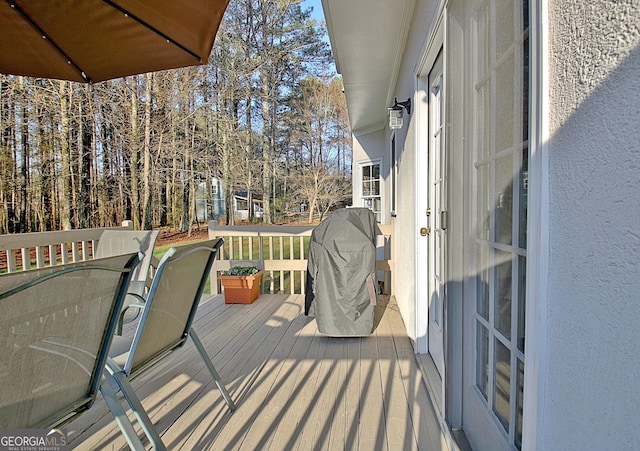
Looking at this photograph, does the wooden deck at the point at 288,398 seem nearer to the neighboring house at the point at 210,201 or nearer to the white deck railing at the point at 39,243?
the white deck railing at the point at 39,243

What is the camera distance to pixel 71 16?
1780 mm

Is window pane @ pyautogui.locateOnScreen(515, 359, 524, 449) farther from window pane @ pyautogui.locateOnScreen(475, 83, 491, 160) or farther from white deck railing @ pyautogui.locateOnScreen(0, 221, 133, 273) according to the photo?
white deck railing @ pyautogui.locateOnScreen(0, 221, 133, 273)

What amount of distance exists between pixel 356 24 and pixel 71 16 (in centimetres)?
208

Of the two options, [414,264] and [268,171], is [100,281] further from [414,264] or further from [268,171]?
[268,171]

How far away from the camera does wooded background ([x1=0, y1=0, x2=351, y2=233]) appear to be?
802cm

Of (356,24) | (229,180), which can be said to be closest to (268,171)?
(229,180)

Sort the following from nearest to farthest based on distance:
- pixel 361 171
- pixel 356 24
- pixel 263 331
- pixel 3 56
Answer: pixel 3 56
pixel 356 24
pixel 263 331
pixel 361 171

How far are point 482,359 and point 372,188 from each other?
253 inches

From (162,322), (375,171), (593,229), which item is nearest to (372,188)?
(375,171)

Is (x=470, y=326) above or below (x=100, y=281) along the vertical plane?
below

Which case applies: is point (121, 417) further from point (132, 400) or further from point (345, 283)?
point (345, 283)

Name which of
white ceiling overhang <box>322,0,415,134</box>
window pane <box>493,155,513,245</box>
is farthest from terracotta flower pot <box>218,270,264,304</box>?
window pane <box>493,155,513,245</box>

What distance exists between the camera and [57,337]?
1.03 meters

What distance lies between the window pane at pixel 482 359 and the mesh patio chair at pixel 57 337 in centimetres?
131
